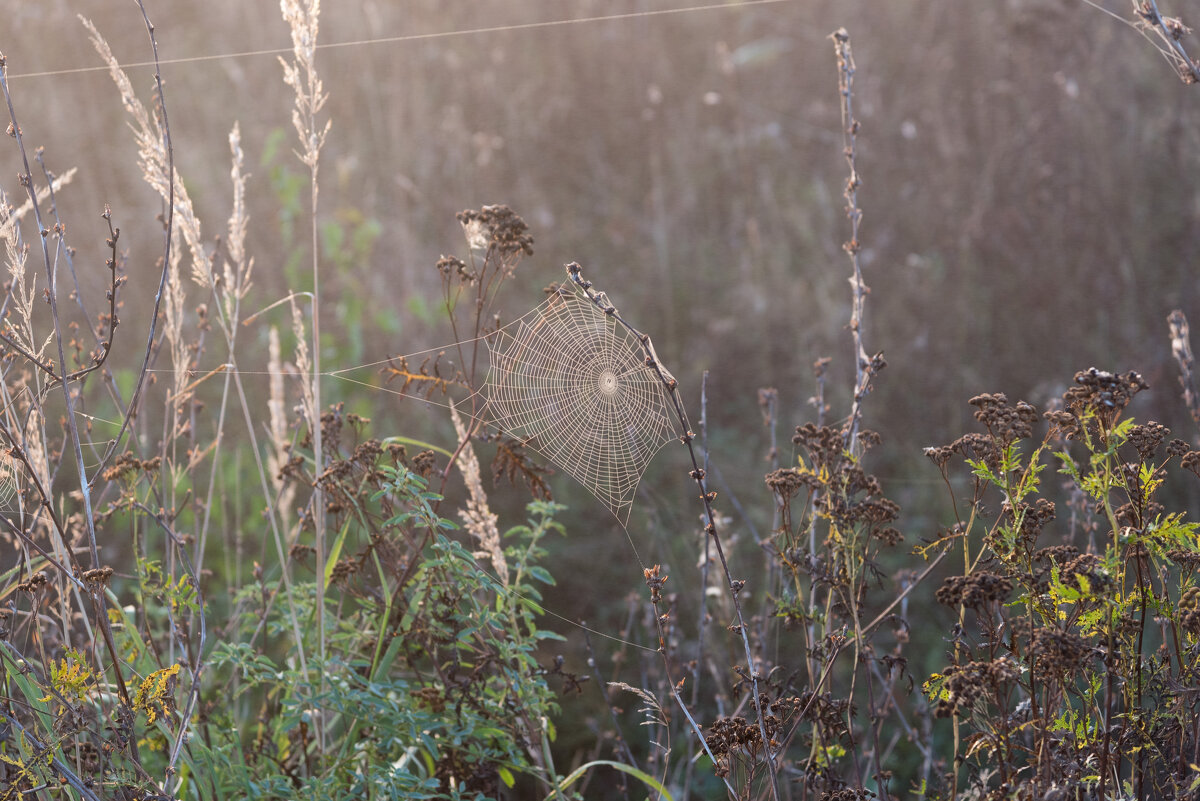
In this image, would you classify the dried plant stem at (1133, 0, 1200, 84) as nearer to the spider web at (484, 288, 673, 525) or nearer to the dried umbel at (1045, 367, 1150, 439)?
the dried umbel at (1045, 367, 1150, 439)

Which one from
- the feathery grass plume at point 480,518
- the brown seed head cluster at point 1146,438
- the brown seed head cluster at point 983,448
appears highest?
the brown seed head cluster at point 1146,438

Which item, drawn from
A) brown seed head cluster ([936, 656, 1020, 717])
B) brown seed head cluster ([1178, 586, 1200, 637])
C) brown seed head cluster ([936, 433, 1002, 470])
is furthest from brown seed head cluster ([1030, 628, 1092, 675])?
brown seed head cluster ([936, 433, 1002, 470])

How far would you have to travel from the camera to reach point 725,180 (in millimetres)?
5219

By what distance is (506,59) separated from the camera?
5441 millimetres

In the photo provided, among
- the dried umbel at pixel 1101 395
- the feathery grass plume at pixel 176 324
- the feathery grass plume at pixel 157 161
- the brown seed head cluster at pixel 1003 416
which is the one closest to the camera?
the dried umbel at pixel 1101 395

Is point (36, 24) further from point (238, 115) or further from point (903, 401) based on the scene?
point (903, 401)

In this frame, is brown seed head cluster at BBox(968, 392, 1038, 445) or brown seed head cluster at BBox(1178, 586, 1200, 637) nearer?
brown seed head cluster at BBox(1178, 586, 1200, 637)

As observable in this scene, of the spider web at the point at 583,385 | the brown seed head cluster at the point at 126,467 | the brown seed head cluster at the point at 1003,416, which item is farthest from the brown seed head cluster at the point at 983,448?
the brown seed head cluster at the point at 126,467

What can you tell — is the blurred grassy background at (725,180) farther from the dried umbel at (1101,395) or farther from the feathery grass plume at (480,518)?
the dried umbel at (1101,395)

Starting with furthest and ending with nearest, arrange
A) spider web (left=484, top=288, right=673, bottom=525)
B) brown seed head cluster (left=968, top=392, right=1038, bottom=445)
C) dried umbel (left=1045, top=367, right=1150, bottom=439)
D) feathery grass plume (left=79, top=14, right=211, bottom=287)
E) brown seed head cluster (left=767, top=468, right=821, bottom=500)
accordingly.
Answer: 1. spider web (left=484, top=288, right=673, bottom=525)
2. feathery grass plume (left=79, top=14, right=211, bottom=287)
3. brown seed head cluster (left=767, top=468, right=821, bottom=500)
4. brown seed head cluster (left=968, top=392, right=1038, bottom=445)
5. dried umbel (left=1045, top=367, right=1150, bottom=439)

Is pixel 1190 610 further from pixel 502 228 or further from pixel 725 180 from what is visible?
pixel 725 180

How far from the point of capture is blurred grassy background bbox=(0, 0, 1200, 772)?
4543 millimetres

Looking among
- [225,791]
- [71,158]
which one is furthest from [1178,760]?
[71,158]

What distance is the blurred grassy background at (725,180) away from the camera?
14.9 feet
